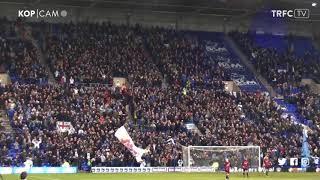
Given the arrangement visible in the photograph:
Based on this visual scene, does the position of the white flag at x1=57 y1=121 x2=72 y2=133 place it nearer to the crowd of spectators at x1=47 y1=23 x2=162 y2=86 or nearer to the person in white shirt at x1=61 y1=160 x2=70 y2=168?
the person in white shirt at x1=61 y1=160 x2=70 y2=168

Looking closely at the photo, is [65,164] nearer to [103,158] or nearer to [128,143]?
[103,158]

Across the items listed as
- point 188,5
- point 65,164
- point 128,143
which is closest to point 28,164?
point 65,164

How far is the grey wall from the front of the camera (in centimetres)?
7186

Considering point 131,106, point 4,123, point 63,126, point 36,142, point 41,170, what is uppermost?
point 131,106

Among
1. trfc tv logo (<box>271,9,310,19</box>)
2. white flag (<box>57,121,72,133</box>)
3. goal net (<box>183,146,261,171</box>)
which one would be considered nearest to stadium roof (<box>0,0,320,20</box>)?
trfc tv logo (<box>271,9,310,19</box>)

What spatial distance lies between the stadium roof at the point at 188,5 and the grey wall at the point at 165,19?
2.91 ft

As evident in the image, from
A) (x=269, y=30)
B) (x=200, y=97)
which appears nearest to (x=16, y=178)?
(x=200, y=97)

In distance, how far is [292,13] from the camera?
71500mm

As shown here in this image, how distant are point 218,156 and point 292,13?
2287cm

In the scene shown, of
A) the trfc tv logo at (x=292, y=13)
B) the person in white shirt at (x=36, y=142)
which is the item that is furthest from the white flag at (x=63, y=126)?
the trfc tv logo at (x=292, y=13)

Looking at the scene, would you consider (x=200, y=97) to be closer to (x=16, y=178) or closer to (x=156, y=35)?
(x=156, y=35)

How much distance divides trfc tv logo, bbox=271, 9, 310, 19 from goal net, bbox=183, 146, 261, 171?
66.0 ft

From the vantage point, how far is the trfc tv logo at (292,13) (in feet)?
233

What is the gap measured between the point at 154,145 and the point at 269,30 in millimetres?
31256
